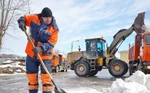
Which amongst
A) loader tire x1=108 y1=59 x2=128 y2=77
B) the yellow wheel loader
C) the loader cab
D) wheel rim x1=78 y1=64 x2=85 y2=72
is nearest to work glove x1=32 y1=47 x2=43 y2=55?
loader tire x1=108 y1=59 x2=128 y2=77

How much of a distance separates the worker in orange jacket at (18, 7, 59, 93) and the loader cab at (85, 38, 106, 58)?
14473 millimetres

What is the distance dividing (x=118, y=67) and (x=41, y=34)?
13.3 meters

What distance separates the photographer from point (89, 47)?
20047 millimetres

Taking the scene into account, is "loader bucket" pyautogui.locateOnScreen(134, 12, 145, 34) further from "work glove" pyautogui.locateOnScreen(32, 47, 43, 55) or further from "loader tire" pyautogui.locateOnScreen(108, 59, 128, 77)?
"work glove" pyautogui.locateOnScreen(32, 47, 43, 55)

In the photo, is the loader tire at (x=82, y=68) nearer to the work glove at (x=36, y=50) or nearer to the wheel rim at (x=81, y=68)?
the wheel rim at (x=81, y=68)

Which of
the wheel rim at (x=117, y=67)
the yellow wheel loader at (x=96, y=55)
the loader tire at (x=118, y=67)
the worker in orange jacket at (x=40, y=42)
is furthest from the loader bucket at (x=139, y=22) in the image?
the worker in orange jacket at (x=40, y=42)

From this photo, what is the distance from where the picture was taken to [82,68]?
779 inches

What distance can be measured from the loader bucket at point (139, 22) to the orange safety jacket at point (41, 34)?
483 inches

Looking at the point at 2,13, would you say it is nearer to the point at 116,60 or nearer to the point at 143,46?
the point at 116,60

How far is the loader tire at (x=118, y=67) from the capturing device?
58.9 ft

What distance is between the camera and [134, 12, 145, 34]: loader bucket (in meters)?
17.0

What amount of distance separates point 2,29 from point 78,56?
58.4 ft

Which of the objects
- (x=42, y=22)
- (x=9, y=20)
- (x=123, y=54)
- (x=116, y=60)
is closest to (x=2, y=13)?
(x=9, y=20)

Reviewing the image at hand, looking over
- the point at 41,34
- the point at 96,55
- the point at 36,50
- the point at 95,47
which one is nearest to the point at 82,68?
the point at 96,55
